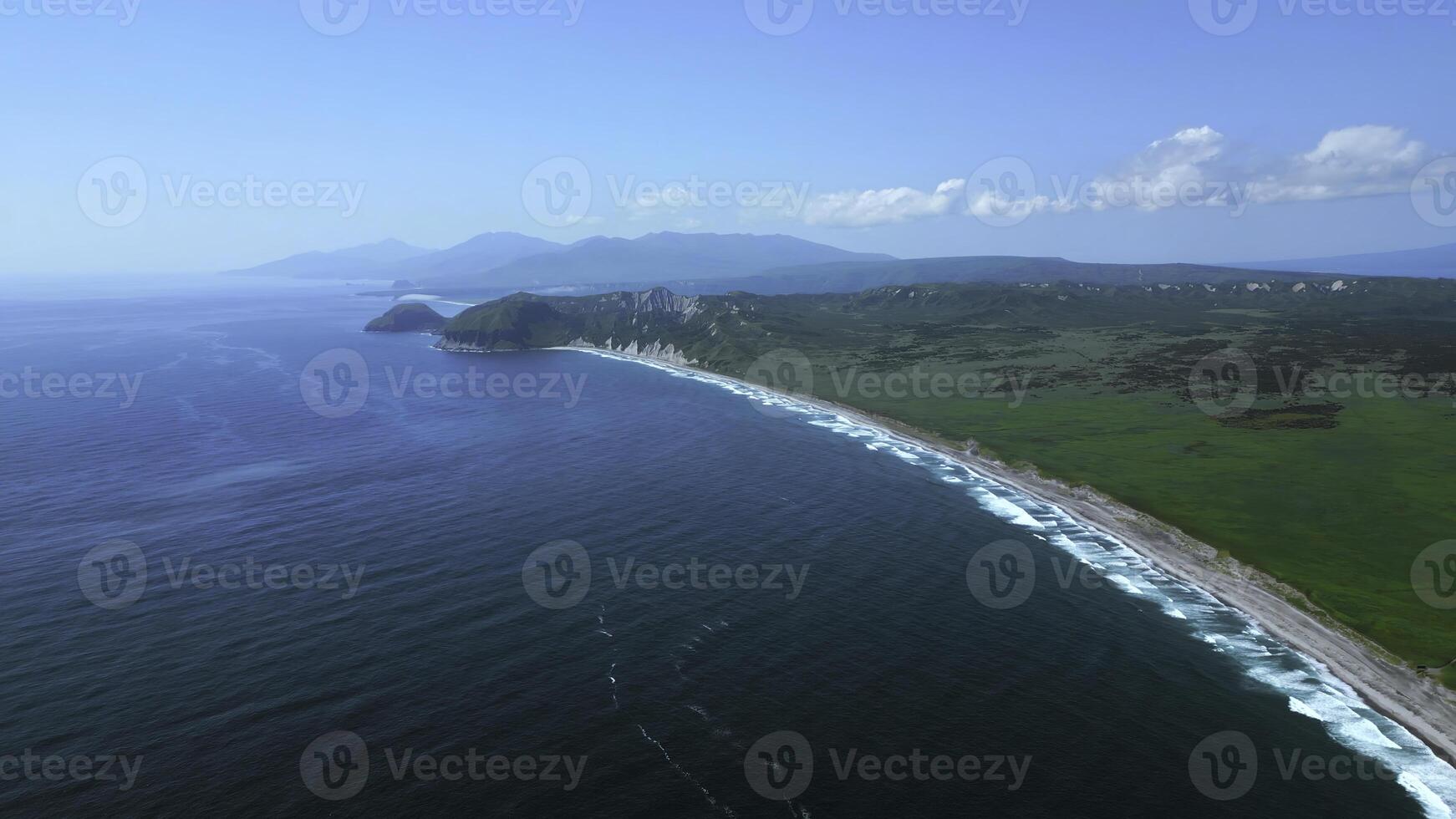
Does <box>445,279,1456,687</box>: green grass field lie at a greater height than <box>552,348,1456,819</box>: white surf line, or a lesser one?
greater

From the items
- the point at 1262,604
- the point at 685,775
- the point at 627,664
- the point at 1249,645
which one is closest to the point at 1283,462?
the point at 1262,604

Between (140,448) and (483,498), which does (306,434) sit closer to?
(140,448)

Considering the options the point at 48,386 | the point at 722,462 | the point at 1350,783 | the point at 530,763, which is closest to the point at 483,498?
the point at 722,462

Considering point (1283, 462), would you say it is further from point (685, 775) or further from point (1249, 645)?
point (685, 775)

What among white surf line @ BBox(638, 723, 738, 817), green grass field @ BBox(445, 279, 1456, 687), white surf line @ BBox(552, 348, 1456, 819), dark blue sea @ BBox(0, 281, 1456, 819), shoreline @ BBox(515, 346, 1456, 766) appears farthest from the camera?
green grass field @ BBox(445, 279, 1456, 687)

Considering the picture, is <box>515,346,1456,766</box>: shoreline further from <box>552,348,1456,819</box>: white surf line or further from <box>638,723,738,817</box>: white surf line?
<box>638,723,738,817</box>: white surf line

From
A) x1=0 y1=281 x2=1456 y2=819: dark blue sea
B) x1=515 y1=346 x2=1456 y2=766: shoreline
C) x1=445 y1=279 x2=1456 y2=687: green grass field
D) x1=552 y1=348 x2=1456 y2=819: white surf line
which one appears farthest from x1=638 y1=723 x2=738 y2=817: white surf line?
x1=445 y1=279 x2=1456 y2=687: green grass field

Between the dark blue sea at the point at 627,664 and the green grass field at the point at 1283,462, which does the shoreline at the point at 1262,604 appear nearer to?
the dark blue sea at the point at 627,664
